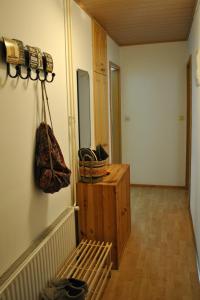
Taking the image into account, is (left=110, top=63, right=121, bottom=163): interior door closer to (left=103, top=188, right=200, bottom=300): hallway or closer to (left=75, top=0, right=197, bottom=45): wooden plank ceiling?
(left=75, top=0, right=197, bottom=45): wooden plank ceiling

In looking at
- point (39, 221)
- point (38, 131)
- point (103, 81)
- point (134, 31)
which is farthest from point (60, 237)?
point (134, 31)

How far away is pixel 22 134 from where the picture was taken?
1.84m

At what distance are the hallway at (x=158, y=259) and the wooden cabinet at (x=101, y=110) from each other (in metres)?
1.12

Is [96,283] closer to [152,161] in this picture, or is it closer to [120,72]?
[152,161]

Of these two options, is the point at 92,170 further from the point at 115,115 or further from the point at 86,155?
the point at 115,115

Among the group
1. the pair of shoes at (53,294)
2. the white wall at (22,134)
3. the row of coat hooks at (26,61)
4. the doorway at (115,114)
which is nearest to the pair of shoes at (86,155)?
the white wall at (22,134)

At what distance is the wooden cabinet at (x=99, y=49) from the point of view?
344 centimetres

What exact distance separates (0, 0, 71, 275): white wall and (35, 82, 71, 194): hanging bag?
46 mm

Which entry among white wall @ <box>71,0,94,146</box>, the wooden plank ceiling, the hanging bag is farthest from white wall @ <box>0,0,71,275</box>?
the wooden plank ceiling

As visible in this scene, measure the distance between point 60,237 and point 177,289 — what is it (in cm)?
104

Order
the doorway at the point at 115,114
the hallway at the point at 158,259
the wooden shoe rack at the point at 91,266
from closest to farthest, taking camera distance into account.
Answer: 1. the wooden shoe rack at the point at 91,266
2. the hallway at the point at 158,259
3. the doorway at the point at 115,114

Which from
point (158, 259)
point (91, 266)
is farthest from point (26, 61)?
point (158, 259)

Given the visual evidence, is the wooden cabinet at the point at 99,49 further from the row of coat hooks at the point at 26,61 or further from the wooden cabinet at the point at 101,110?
the row of coat hooks at the point at 26,61

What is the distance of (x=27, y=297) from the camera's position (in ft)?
5.81
